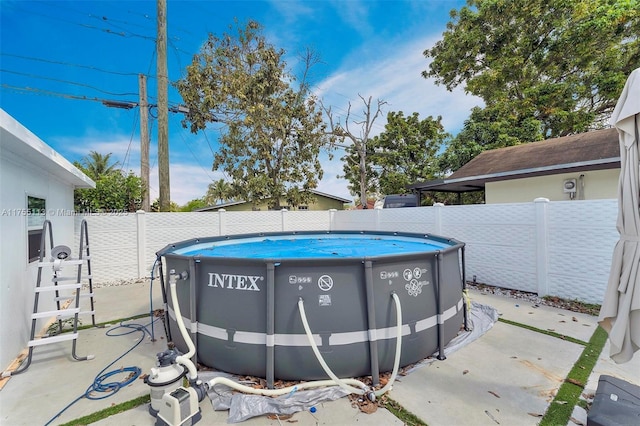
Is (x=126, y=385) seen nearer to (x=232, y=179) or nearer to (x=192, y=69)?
(x=232, y=179)

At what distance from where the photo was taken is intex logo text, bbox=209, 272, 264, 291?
2682 millimetres

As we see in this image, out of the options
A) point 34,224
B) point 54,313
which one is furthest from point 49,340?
point 34,224

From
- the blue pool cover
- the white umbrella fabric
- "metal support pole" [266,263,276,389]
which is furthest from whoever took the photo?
the blue pool cover

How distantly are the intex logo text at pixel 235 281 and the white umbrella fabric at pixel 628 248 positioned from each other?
2880 millimetres

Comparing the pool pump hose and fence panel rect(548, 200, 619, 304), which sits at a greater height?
fence panel rect(548, 200, 619, 304)

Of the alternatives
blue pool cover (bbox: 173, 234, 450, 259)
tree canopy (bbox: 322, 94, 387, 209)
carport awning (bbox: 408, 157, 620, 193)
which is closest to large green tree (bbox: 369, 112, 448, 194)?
tree canopy (bbox: 322, 94, 387, 209)

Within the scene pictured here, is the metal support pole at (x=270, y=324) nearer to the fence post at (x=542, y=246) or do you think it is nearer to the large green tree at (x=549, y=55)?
the fence post at (x=542, y=246)

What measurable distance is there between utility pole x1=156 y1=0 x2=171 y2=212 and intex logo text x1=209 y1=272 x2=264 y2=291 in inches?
299

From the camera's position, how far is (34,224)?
4172 millimetres

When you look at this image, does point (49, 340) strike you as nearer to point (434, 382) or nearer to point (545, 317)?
point (434, 382)

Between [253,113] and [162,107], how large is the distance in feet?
12.9

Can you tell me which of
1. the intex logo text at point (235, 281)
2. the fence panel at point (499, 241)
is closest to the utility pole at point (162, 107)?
the intex logo text at point (235, 281)

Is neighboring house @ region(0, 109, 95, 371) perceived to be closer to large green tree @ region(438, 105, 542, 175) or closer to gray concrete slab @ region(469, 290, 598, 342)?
gray concrete slab @ region(469, 290, 598, 342)

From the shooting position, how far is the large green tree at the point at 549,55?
11.4 m
